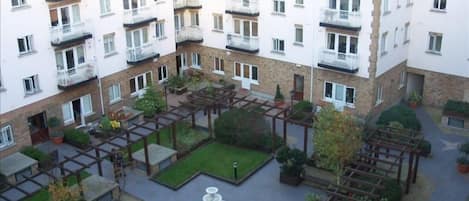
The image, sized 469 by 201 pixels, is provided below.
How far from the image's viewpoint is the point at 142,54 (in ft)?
141

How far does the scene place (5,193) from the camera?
107 feet

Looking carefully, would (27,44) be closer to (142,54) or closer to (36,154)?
(36,154)

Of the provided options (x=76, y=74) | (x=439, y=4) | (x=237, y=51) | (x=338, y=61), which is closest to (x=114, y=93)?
(x=76, y=74)

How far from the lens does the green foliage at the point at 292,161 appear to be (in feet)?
105

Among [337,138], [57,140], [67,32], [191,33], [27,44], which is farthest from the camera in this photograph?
[191,33]

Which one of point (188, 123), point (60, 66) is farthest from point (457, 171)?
point (60, 66)

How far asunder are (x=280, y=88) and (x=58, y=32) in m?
17.8

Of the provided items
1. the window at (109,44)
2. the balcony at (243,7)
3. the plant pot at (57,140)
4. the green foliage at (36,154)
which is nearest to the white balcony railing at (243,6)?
the balcony at (243,7)

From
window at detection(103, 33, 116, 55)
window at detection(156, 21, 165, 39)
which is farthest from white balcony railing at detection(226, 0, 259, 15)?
window at detection(103, 33, 116, 55)

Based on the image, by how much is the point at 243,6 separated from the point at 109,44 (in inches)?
Answer: 435

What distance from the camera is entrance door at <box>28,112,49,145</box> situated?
3778cm

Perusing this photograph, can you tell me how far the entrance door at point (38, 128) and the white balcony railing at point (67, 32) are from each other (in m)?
5.34

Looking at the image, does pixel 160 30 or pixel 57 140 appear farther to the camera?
pixel 160 30

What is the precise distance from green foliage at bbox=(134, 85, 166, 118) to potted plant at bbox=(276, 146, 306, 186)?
1308 cm
